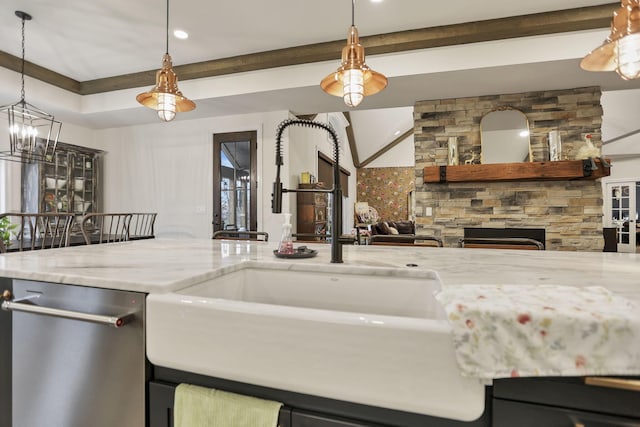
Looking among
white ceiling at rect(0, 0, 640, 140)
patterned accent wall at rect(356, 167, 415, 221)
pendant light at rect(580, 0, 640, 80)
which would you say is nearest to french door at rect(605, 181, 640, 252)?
patterned accent wall at rect(356, 167, 415, 221)

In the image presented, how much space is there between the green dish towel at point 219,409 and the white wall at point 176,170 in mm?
3527

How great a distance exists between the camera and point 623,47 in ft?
4.95

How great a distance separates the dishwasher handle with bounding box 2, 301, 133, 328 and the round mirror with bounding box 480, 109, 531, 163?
406 cm

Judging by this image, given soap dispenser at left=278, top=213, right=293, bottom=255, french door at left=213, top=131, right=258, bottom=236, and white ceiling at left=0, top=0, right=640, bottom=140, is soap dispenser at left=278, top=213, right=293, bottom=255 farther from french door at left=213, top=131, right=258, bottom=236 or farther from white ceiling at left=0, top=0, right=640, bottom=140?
french door at left=213, top=131, right=258, bottom=236

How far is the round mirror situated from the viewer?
3.79 metres

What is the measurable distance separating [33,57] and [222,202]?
8.31ft

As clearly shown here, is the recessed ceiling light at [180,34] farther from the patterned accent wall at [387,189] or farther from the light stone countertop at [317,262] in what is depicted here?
the patterned accent wall at [387,189]

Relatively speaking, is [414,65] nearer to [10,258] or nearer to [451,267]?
[451,267]

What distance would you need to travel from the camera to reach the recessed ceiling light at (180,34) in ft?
9.99

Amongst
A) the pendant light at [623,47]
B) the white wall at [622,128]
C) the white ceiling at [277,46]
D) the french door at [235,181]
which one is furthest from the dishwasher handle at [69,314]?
the white wall at [622,128]

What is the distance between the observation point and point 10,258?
1223 mm

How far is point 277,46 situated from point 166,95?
162 centimetres

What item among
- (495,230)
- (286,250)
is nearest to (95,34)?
(286,250)

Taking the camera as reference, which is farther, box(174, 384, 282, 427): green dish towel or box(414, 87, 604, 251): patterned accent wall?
box(414, 87, 604, 251): patterned accent wall
